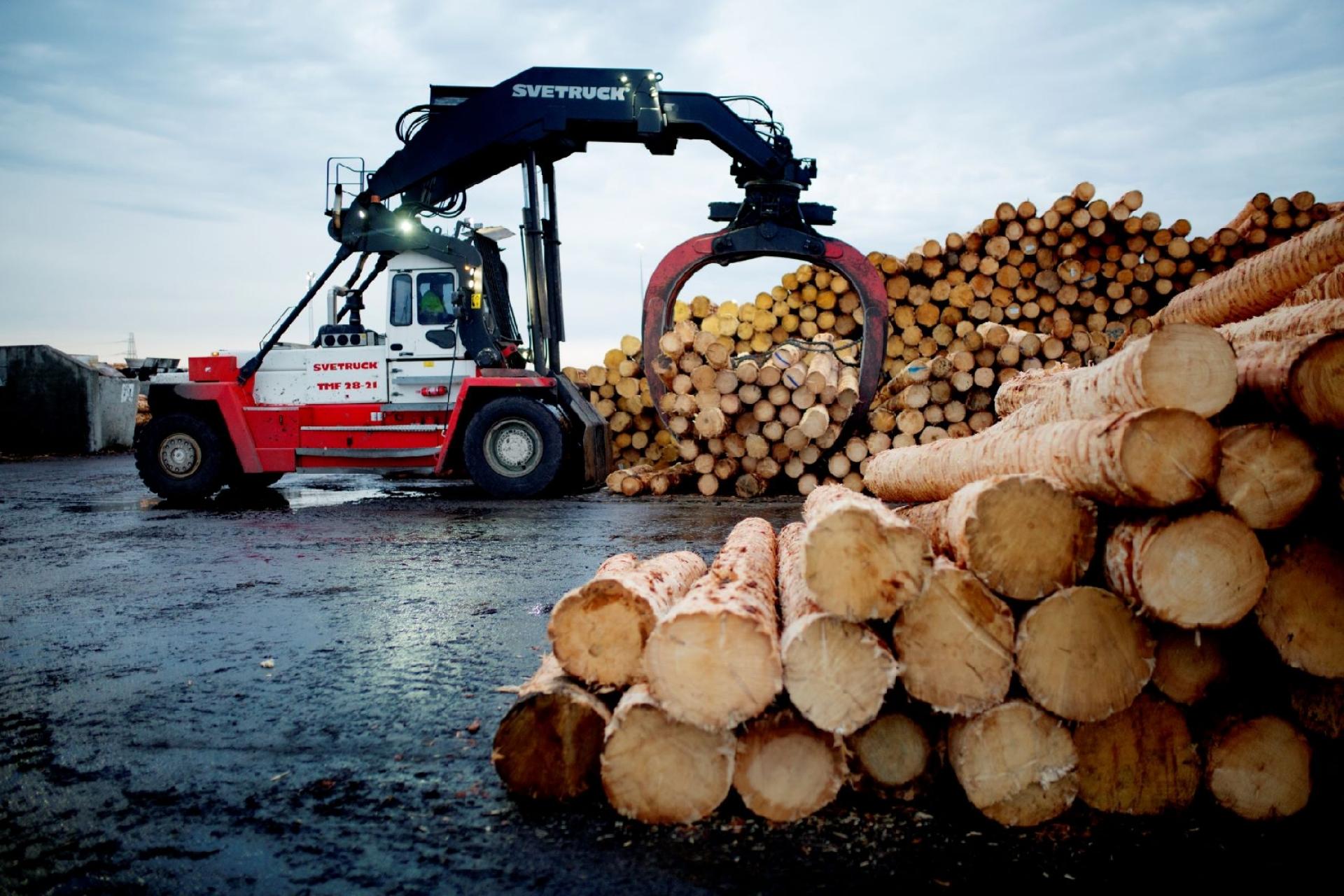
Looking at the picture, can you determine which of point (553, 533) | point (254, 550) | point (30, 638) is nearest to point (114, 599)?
point (30, 638)

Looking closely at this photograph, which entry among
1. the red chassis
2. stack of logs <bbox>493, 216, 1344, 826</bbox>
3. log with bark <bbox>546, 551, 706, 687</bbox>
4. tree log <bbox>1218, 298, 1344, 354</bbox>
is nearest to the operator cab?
the red chassis

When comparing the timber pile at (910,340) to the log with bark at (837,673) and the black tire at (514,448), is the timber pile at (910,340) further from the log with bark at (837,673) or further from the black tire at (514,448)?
the log with bark at (837,673)

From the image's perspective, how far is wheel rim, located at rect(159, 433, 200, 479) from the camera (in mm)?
9977

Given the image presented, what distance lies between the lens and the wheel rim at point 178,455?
9.98m

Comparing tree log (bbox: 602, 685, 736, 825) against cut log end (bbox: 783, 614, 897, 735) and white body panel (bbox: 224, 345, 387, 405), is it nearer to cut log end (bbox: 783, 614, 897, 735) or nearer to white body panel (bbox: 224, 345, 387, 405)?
cut log end (bbox: 783, 614, 897, 735)

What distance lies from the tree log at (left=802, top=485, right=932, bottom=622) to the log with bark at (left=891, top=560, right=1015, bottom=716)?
0.09 metres

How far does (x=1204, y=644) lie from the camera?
234 cm

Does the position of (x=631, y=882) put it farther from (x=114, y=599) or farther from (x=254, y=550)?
(x=254, y=550)

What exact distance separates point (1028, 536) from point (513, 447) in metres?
7.85

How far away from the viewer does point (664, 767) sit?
2.32 metres

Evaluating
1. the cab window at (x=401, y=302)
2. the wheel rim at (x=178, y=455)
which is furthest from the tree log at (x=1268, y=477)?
the wheel rim at (x=178, y=455)

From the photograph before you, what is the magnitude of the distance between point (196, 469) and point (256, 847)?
892cm

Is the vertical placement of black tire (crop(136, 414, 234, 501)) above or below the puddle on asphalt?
above

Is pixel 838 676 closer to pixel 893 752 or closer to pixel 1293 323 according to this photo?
pixel 893 752
